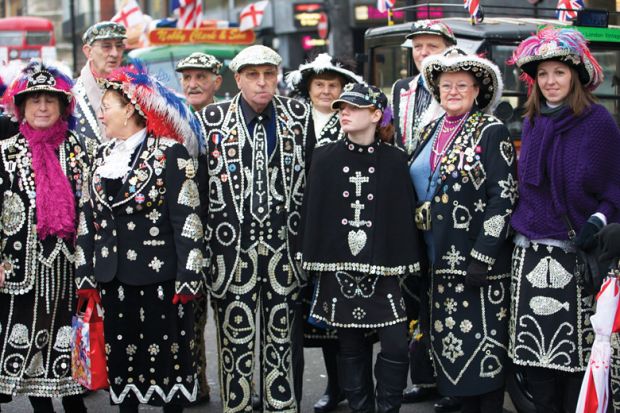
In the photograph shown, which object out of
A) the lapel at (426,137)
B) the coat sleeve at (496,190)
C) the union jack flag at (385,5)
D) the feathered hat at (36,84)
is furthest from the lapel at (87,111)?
the union jack flag at (385,5)

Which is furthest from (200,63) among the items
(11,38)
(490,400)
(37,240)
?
(11,38)

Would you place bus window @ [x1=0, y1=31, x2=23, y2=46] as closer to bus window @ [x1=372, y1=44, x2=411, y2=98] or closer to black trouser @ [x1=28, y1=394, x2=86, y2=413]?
bus window @ [x1=372, y1=44, x2=411, y2=98]

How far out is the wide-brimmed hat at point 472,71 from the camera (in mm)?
5086

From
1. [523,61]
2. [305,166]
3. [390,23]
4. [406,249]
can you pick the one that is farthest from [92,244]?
[390,23]

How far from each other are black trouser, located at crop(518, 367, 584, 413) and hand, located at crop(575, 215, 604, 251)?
67 cm

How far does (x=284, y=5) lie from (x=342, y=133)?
22.3 meters

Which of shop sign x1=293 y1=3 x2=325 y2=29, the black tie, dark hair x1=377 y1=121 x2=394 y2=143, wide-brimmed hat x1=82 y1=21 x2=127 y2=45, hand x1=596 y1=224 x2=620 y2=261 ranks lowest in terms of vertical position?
hand x1=596 y1=224 x2=620 y2=261

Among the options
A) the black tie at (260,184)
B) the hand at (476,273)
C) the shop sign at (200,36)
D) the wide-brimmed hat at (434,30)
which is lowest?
the hand at (476,273)

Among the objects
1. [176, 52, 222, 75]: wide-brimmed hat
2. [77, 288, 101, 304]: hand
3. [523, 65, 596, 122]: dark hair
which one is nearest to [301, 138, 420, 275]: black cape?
[523, 65, 596, 122]: dark hair

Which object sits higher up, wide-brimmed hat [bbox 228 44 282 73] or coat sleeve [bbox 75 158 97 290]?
wide-brimmed hat [bbox 228 44 282 73]

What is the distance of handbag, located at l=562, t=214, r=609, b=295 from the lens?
15.0 feet

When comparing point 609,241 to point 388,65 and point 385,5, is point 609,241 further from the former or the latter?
point 385,5

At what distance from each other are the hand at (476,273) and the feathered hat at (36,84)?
7.41ft

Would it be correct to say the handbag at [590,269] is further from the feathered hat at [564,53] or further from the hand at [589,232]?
the feathered hat at [564,53]
